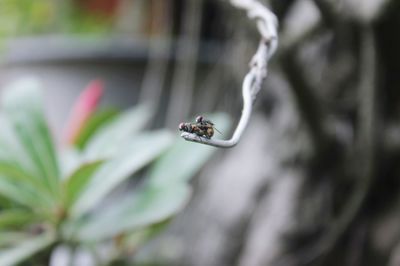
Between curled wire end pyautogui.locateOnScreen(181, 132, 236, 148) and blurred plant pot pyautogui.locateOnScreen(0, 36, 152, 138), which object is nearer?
curled wire end pyautogui.locateOnScreen(181, 132, 236, 148)

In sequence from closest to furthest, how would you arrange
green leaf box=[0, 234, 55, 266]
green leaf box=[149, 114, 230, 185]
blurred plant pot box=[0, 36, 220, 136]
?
green leaf box=[0, 234, 55, 266] < green leaf box=[149, 114, 230, 185] < blurred plant pot box=[0, 36, 220, 136]

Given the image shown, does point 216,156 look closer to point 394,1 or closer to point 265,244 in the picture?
point 265,244

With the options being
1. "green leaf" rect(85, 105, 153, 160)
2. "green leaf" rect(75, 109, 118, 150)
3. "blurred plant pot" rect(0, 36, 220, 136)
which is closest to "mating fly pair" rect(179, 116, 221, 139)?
"green leaf" rect(85, 105, 153, 160)

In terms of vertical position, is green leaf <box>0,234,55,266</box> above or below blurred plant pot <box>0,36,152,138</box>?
below

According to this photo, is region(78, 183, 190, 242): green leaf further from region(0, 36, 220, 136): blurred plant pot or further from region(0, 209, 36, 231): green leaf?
region(0, 36, 220, 136): blurred plant pot

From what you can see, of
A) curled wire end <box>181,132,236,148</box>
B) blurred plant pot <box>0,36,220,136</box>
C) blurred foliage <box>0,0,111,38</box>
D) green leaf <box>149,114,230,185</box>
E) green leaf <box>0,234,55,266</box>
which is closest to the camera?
curled wire end <box>181,132,236,148</box>

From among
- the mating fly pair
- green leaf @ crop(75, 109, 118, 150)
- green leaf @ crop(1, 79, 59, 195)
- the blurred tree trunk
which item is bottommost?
the mating fly pair

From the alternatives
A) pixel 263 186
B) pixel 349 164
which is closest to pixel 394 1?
pixel 349 164
